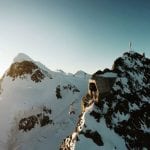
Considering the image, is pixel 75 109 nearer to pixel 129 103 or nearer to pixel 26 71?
pixel 26 71

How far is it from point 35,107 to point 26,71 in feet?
84.4

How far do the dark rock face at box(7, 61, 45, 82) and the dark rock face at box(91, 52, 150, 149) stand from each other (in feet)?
269

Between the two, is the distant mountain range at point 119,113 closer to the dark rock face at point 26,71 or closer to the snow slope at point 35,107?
the snow slope at point 35,107

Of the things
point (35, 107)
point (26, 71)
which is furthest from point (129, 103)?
point (26, 71)

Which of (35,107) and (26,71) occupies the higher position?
(26,71)

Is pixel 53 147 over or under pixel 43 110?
under

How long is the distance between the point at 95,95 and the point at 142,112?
9.21 m

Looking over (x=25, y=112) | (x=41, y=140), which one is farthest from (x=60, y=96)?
(x=41, y=140)

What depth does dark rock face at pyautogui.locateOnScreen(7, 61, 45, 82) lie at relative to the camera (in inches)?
5492

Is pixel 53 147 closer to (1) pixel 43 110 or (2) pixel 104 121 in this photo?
(1) pixel 43 110

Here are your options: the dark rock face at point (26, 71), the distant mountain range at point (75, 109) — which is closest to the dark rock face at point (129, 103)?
the distant mountain range at point (75, 109)

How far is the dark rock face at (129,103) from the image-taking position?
4956 cm

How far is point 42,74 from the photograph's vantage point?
143 m

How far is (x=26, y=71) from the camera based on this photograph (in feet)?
461
